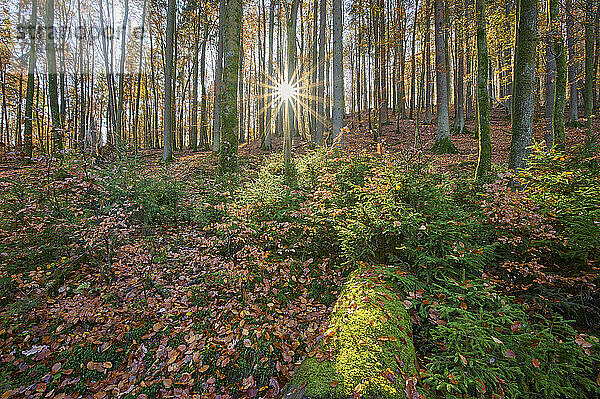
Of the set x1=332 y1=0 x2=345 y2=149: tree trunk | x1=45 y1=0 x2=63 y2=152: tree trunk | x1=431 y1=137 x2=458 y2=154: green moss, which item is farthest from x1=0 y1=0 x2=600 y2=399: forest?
x1=45 y1=0 x2=63 y2=152: tree trunk

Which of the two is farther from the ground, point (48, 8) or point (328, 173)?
point (48, 8)

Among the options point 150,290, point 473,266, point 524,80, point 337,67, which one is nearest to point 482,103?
point 524,80

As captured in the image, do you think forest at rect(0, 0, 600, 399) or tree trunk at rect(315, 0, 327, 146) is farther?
tree trunk at rect(315, 0, 327, 146)

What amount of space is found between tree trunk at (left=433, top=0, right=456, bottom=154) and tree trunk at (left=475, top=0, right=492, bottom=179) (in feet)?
17.7

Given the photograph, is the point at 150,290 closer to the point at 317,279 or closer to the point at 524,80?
the point at 317,279

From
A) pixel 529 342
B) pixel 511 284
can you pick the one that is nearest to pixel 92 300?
pixel 529 342

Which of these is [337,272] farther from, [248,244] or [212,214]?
[212,214]

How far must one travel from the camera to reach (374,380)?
203 centimetres

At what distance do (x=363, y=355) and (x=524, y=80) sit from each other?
6.42m

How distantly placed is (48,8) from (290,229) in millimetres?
→ 13456

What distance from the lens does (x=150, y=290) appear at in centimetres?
418

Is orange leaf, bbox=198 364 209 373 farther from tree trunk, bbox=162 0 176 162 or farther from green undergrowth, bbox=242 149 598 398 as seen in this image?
tree trunk, bbox=162 0 176 162

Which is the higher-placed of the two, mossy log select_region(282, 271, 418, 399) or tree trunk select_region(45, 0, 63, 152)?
tree trunk select_region(45, 0, 63, 152)

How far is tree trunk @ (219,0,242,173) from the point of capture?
8.80 m
